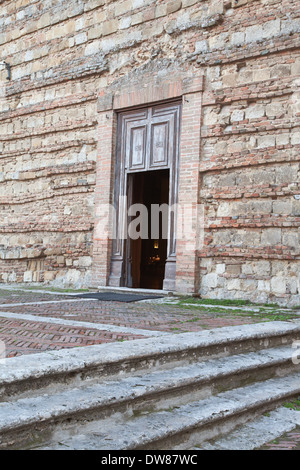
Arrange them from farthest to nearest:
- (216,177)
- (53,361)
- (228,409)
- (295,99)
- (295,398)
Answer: (216,177)
(295,99)
(295,398)
(228,409)
(53,361)

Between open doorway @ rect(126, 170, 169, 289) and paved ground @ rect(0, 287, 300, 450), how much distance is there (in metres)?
2.00

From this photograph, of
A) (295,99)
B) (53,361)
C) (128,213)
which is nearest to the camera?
(53,361)

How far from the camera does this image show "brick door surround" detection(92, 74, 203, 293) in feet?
26.7

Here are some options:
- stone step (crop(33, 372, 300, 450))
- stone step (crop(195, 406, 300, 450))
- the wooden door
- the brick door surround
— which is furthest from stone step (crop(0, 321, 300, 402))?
the wooden door

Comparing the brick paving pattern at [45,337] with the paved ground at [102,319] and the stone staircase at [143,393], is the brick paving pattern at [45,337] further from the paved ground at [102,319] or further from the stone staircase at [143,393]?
the stone staircase at [143,393]

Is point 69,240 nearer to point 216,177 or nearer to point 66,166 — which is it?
point 66,166

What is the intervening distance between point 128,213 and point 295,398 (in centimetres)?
628

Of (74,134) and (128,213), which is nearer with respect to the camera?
(128,213)

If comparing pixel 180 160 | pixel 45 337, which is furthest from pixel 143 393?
pixel 180 160

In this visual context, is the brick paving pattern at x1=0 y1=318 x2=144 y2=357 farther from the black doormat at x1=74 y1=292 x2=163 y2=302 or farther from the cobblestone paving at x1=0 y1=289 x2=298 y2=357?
the black doormat at x1=74 y1=292 x2=163 y2=302

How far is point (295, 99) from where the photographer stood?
23.6ft

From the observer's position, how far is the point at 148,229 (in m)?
10.8

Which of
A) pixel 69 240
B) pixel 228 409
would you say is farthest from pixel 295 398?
pixel 69 240

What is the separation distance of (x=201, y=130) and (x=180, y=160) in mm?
633
